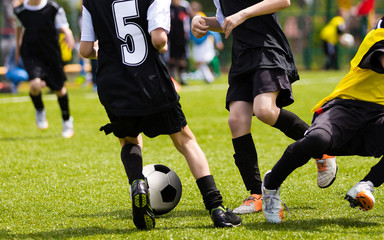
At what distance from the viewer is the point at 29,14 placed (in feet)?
24.5

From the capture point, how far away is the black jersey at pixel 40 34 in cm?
746

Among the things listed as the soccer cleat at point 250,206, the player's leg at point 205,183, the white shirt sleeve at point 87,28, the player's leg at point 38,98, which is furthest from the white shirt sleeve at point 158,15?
the player's leg at point 38,98

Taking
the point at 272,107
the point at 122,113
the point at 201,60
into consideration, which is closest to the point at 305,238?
the point at 272,107

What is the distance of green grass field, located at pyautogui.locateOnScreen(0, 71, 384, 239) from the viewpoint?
3352 mm

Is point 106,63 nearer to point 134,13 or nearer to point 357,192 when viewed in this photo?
point 134,13

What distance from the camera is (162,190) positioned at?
12.4 ft

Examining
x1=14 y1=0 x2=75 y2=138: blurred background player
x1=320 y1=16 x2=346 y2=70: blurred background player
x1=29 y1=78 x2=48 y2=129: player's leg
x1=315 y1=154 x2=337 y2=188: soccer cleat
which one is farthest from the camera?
x1=320 y1=16 x2=346 y2=70: blurred background player

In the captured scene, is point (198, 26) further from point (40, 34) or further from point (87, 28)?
point (40, 34)

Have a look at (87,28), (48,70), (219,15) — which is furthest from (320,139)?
(48,70)

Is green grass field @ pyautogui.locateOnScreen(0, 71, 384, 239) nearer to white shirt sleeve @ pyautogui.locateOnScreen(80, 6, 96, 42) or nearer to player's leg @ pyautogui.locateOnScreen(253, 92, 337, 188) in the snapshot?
player's leg @ pyautogui.locateOnScreen(253, 92, 337, 188)

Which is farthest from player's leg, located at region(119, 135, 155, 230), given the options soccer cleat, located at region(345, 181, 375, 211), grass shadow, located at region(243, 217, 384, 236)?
soccer cleat, located at region(345, 181, 375, 211)

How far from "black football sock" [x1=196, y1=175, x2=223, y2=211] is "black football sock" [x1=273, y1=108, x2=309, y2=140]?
2.29 ft

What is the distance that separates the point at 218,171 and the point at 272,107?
1614 mm

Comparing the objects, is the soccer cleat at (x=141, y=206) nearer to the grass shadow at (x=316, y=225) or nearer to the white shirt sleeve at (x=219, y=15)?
the grass shadow at (x=316, y=225)
